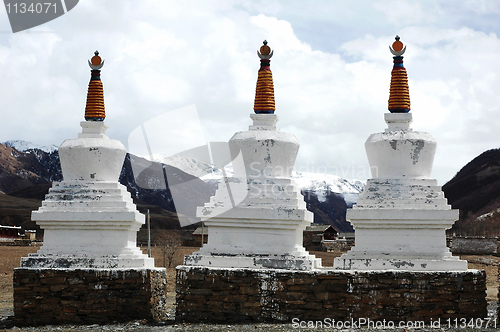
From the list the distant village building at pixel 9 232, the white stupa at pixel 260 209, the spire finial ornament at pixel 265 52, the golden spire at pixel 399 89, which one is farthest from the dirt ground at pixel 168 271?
the distant village building at pixel 9 232

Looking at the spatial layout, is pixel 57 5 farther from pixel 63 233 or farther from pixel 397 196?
pixel 397 196

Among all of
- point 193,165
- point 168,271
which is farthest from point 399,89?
point 193,165

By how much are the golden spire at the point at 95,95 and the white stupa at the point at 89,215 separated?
0.22 metres

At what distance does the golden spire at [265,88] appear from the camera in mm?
14203

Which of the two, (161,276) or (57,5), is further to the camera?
(161,276)

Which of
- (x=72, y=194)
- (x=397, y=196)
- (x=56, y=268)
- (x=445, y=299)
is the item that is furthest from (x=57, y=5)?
(x=445, y=299)

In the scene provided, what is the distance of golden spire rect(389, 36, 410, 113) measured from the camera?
14.1m

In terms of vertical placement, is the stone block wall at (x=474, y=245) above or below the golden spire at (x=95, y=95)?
below

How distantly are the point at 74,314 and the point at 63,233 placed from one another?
1.91 m

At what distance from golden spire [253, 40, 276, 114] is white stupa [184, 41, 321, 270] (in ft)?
0.08

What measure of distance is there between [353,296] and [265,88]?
515 centimetres

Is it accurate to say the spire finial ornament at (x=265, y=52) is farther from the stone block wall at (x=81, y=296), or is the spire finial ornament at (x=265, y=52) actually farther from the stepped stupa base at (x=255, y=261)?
the stone block wall at (x=81, y=296)

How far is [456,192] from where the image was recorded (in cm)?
10225

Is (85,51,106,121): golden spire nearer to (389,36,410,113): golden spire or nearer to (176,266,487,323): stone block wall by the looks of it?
(176,266,487,323): stone block wall
